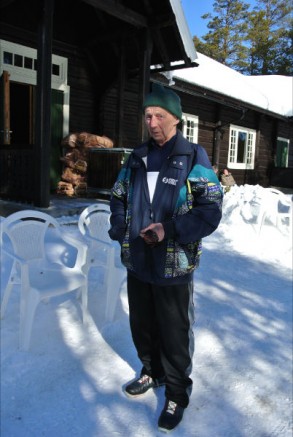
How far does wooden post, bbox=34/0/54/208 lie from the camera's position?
4.98 meters

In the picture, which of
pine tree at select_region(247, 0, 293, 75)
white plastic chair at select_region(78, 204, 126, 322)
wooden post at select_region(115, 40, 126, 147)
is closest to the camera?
white plastic chair at select_region(78, 204, 126, 322)

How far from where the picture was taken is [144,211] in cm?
181

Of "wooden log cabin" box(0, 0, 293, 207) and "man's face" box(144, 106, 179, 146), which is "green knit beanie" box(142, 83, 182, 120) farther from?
"wooden log cabin" box(0, 0, 293, 207)

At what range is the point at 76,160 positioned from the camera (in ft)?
24.2

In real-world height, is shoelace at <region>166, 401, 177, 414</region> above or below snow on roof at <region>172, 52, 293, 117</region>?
below

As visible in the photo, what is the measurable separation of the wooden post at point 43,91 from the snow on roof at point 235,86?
4.67 m

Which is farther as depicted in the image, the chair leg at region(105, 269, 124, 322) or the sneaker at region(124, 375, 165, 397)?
the chair leg at region(105, 269, 124, 322)

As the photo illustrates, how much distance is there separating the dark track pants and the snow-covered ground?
8.3 inches

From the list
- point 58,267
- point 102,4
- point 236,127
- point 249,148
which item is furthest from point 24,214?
point 249,148

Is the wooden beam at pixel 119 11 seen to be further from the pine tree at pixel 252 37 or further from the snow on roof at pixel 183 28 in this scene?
the pine tree at pixel 252 37

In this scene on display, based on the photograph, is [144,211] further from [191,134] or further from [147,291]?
[191,134]

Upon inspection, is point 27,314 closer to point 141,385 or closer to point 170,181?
point 141,385

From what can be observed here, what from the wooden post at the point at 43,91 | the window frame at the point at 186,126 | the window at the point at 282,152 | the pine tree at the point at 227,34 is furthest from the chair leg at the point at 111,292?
the pine tree at the point at 227,34

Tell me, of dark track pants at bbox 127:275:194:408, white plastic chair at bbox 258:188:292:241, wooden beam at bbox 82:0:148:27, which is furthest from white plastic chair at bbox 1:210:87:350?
wooden beam at bbox 82:0:148:27
